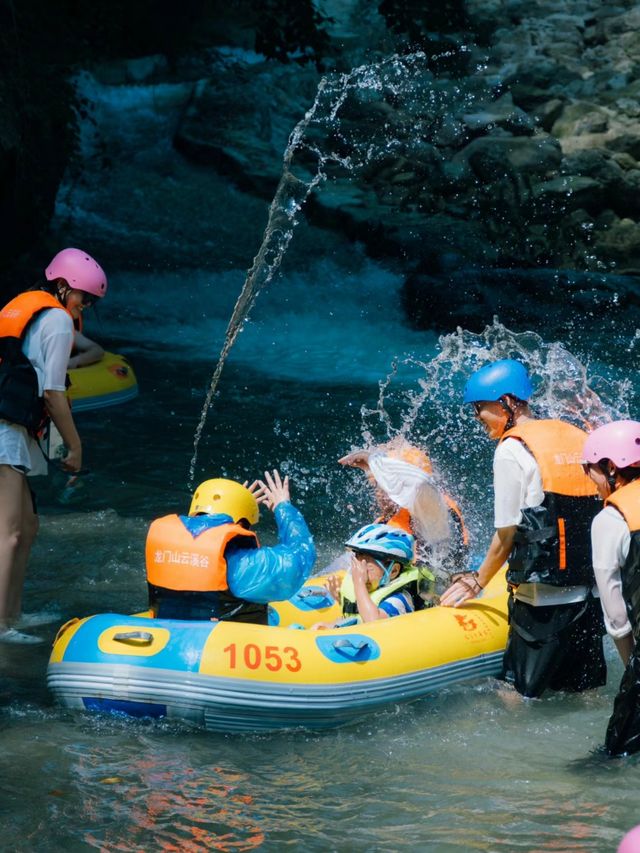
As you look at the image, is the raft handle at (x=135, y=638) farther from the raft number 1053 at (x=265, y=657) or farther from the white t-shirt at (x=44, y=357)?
the white t-shirt at (x=44, y=357)

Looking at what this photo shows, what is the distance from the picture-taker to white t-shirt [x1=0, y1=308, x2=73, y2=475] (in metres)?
6.23

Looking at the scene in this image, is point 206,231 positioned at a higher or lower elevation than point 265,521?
higher

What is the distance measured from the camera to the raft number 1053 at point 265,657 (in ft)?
17.5

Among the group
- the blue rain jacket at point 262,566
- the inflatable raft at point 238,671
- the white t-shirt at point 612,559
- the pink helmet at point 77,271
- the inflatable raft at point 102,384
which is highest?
the pink helmet at point 77,271

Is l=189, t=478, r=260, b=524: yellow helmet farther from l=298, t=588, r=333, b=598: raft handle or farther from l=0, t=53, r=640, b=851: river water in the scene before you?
l=298, t=588, r=333, b=598: raft handle

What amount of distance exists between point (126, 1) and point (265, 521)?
10.1 m

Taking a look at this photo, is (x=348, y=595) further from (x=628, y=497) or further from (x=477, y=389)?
(x=628, y=497)

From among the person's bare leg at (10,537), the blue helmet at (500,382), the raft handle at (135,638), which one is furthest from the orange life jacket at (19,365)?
the blue helmet at (500,382)

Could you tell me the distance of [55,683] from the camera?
215 inches

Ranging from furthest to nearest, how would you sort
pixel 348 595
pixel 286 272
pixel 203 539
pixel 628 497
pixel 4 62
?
1. pixel 286 272
2. pixel 4 62
3. pixel 348 595
4. pixel 203 539
5. pixel 628 497

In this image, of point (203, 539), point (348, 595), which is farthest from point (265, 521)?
point (203, 539)

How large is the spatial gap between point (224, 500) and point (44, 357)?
4.31 ft

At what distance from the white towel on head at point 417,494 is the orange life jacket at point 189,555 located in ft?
3.55

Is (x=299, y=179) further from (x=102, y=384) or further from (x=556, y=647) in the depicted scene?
(x=556, y=647)
